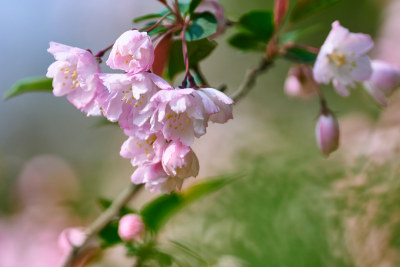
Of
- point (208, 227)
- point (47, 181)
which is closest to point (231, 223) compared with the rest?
point (208, 227)

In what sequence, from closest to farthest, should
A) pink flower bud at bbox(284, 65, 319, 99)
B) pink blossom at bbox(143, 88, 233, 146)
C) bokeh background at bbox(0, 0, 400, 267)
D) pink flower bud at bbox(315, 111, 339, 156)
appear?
pink blossom at bbox(143, 88, 233, 146) → bokeh background at bbox(0, 0, 400, 267) → pink flower bud at bbox(315, 111, 339, 156) → pink flower bud at bbox(284, 65, 319, 99)

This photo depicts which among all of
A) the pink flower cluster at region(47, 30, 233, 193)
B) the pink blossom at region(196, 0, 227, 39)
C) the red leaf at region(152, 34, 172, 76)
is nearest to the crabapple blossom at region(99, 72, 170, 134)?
the pink flower cluster at region(47, 30, 233, 193)

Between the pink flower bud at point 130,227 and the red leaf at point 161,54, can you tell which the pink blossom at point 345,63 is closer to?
the red leaf at point 161,54

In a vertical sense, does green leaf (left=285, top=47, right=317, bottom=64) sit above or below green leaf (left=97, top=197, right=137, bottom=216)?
above

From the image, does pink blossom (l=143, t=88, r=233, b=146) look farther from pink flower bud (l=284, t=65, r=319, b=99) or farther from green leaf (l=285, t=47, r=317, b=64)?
pink flower bud (l=284, t=65, r=319, b=99)

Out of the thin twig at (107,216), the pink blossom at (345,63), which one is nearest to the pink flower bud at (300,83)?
the pink blossom at (345,63)

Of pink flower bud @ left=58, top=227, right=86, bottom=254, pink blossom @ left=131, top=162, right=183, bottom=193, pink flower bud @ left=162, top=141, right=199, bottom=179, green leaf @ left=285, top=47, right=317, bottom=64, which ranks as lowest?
pink flower bud @ left=58, top=227, right=86, bottom=254

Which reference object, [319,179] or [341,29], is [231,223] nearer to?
[319,179]
